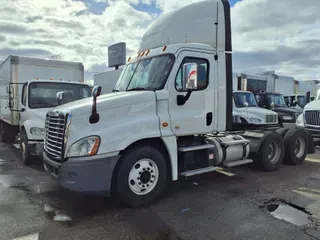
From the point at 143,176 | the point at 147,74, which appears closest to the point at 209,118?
the point at 147,74

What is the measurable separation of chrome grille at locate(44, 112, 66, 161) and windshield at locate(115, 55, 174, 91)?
140cm

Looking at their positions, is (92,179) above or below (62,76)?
below

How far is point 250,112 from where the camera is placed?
1012 centimetres

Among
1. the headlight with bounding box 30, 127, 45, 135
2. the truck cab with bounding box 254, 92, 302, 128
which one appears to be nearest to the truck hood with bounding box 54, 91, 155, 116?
the headlight with bounding box 30, 127, 45, 135

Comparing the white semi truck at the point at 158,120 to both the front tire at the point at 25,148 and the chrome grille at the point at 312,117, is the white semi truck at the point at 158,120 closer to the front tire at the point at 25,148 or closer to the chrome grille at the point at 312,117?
the front tire at the point at 25,148

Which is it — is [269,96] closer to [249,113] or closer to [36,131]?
[249,113]

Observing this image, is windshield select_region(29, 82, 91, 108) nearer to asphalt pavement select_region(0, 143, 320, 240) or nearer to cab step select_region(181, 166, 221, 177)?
asphalt pavement select_region(0, 143, 320, 240)

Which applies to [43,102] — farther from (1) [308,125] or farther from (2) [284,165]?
(1) [308,125]

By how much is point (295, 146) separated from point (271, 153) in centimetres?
113

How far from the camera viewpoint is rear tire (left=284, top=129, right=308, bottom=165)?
25.4 feet

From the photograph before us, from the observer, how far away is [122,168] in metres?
4.48

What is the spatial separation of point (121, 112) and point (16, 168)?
15.2 feet

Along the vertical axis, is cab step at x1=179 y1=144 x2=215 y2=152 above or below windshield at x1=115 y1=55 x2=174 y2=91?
below

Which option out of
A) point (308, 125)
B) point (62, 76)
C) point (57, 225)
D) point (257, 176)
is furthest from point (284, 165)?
point (62, 76)
